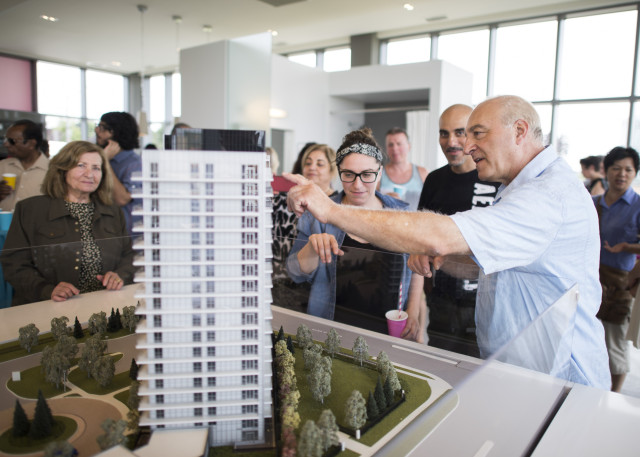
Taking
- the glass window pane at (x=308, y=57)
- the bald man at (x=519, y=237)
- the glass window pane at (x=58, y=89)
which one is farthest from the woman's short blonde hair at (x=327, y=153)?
the glass window pane at (x=58, y=89)

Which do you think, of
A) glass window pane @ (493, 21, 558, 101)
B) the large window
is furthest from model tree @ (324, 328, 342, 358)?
the large window

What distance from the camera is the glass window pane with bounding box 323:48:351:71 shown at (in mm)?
16266

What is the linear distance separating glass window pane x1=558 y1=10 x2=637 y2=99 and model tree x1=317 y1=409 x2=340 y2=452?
499 inches

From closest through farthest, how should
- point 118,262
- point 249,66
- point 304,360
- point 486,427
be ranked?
point 486,427, point 304,360, point 118,262, point 249,66

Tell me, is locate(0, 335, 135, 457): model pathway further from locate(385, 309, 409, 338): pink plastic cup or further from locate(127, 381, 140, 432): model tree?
locate(385, 309, 409, 338): pink plastic cup

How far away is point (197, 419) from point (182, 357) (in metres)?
0.22

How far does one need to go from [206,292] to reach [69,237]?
2.76 meters

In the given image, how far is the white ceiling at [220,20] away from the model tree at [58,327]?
438 inches

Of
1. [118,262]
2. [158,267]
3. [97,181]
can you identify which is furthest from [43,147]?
[158,267]

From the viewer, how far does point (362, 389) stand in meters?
2.06

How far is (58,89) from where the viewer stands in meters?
19.9

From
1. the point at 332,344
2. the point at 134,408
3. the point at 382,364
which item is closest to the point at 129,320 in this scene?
the point at 134,408

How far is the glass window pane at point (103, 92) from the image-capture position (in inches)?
823

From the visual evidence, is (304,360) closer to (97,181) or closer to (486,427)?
(486,427)
